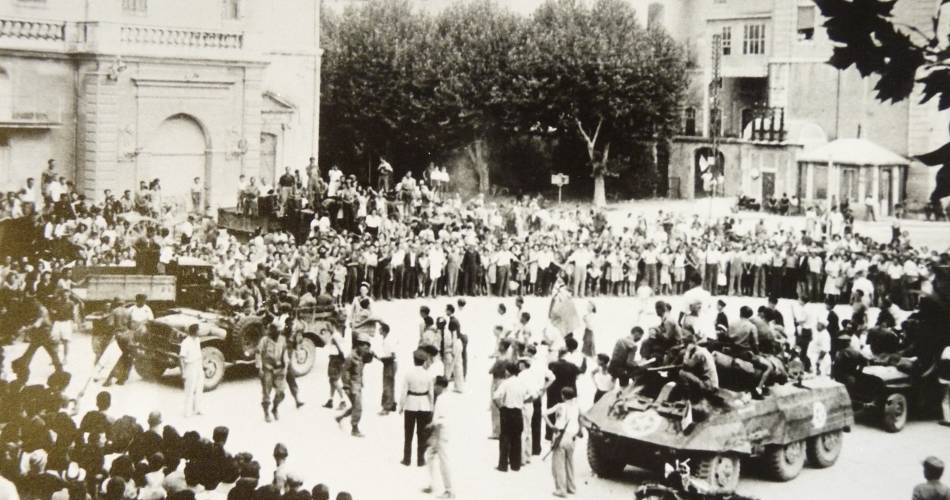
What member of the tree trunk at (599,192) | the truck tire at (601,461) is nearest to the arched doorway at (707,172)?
the tree trunk at (599,192)

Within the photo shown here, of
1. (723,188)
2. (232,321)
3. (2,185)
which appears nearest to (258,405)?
(232,321)

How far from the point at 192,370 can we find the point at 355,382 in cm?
160

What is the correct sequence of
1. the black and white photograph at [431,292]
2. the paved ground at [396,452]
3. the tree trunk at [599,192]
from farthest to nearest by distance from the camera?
the tree trunk at [599,192] → the paved ground at [396,452] → the black and white photograph at [431,292]

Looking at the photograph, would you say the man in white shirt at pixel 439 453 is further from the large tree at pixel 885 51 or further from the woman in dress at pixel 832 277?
the woman in dress at pixel 832 277

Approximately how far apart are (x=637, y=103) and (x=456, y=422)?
51.1 feet

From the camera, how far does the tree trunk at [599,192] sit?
24.1 meters

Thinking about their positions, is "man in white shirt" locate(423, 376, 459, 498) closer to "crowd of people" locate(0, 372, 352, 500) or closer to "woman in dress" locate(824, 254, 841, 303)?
"crowd of people" locate(0, 372, 352, 500)

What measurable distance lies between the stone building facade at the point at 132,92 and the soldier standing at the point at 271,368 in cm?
230

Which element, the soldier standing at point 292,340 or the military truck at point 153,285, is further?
the soldier standing at point 292,340

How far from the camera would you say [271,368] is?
416 inches

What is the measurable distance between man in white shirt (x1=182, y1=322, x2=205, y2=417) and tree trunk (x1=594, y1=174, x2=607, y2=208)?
48.6 ft

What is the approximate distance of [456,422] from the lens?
36.8ft

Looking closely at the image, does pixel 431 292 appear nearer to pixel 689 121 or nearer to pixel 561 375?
pixel 689 121

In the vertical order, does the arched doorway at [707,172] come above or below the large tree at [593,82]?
below
